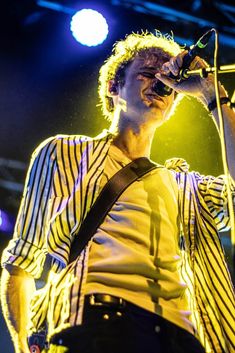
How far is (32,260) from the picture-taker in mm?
2113

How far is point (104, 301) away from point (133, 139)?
966 mm

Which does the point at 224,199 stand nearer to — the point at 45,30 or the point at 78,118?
the point at 78,118

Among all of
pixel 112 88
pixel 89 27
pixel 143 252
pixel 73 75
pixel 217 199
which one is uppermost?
pixel 89 27

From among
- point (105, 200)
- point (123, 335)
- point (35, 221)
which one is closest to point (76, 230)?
point (105, 200)

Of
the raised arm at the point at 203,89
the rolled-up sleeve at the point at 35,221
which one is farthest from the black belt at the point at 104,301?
the raised arm at the point at 203,89

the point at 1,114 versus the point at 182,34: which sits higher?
the point at 182,34

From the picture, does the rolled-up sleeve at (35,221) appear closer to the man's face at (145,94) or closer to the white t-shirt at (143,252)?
the white t-shirt at (143,252)

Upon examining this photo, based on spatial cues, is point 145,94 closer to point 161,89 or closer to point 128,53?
point 161,89

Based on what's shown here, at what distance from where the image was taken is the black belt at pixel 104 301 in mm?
1724

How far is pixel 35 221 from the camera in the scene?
7.06 feet

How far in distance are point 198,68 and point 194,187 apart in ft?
1.80

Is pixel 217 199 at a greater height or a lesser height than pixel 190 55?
lesser

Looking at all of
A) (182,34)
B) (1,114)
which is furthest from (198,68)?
(1,114)

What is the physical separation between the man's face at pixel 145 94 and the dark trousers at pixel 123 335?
1060 mm
